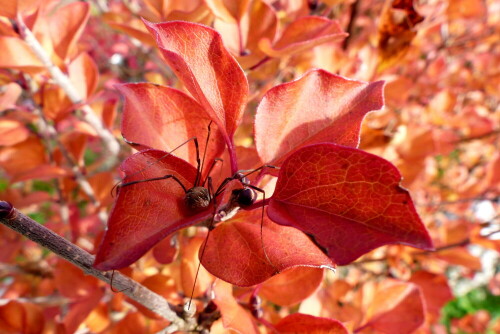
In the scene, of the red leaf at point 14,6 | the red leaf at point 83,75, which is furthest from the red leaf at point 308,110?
the red leaf at point 83,75

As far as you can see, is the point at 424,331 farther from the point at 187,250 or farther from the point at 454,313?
the point at 454,313

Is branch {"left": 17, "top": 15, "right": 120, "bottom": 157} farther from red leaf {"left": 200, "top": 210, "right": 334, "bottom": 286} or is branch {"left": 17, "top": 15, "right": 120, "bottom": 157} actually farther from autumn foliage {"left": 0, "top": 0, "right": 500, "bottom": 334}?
red leaf {"left": 200, "top": 210, "right": 334, "bottom": 286}

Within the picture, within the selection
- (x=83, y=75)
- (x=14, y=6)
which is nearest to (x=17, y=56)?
(x=14, y=6)

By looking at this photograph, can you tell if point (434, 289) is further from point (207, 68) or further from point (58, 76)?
point (58, 76)

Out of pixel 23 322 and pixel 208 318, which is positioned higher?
pixel 208 318

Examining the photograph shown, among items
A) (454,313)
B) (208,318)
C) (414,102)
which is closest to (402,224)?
(208,318)

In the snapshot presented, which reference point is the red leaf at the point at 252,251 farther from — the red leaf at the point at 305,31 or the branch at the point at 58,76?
the branch at the point at 58,76
